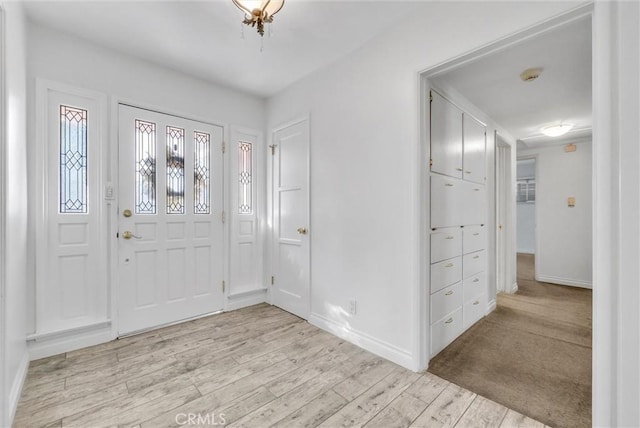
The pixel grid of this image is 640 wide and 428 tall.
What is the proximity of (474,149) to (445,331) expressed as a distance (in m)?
1.88

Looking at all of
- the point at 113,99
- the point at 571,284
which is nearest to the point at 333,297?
the point at 113,99

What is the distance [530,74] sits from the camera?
2426 mm

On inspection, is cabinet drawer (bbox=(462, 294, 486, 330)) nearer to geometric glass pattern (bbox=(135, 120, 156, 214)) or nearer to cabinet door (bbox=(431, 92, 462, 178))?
cabinet door (bbox=(431, 92, 462, 178))

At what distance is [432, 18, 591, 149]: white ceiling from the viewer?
2.01 meters

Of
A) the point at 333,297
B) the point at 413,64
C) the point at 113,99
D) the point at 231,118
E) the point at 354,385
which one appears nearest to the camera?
the point at 354,385

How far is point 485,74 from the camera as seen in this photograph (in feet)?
7.93

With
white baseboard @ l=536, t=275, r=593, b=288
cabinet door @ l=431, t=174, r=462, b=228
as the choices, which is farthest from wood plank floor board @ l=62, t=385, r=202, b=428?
white baseboard @ l=536, t=275, r=593, b=288

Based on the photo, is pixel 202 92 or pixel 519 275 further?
pixel 519 275

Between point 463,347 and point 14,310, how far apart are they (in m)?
3.31

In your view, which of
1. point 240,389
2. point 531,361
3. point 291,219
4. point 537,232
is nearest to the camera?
point 240,389

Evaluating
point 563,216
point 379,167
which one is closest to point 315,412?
point 379,167

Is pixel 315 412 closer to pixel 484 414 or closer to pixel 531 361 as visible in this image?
pixel 484 414

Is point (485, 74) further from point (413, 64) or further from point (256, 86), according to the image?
point (256, 86)

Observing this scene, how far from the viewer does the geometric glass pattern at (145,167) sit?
9.01ft
